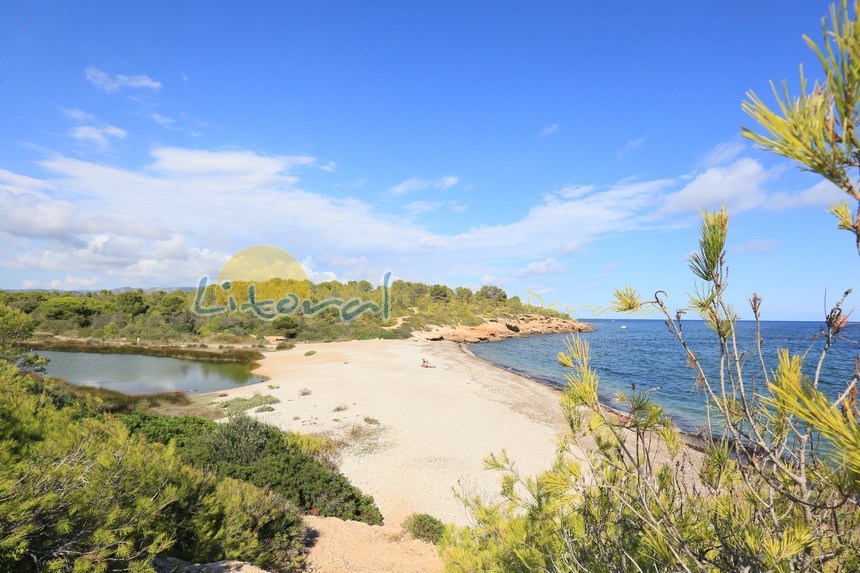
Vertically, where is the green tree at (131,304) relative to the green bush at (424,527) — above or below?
above

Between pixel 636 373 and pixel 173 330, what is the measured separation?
43.9 meters

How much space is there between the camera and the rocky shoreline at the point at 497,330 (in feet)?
177

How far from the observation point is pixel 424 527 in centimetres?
678

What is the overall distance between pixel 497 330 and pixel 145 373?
163ft

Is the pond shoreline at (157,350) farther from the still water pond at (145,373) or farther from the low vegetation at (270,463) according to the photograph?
the low vegetation at (270,463)

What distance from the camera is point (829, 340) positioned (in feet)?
4.55

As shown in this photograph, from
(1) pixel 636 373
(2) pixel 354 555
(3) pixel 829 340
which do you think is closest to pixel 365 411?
(2) pixel 354 555

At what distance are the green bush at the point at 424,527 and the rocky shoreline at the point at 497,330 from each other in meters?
42.7

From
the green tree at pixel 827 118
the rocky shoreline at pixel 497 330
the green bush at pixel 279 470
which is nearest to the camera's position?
the green tree at pixel 827 118

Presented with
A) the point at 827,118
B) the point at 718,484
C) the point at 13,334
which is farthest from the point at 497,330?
the point at 827,118

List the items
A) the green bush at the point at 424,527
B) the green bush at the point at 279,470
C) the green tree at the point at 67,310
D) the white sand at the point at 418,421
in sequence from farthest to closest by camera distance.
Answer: the green tree at the point at 67,310, the white sand at the point at 418,421, the green bush at the point at 279,470, the green bush at the point at 424,527

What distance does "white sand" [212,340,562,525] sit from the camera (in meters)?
8.97

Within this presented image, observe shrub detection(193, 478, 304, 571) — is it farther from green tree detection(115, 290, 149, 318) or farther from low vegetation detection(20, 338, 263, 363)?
green tree detection(115, 290, 149, 318)

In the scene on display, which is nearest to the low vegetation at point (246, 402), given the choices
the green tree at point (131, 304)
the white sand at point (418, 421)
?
the white sand at point (418, 421)
